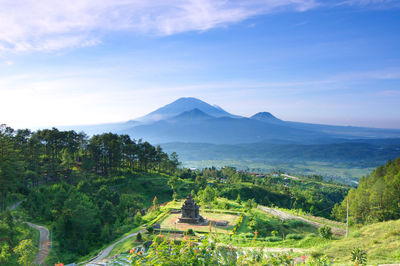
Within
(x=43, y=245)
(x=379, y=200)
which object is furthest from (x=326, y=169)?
(x=43, y=245)

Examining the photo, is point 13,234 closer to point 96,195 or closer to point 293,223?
point 96,195

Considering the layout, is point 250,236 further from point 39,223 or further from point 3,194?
point 3,194

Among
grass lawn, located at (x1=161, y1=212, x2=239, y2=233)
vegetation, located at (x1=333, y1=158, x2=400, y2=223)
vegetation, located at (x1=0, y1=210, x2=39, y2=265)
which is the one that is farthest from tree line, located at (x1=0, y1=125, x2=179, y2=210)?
vegetation, located at (x1=333, y1=158, x2=400, y2=223)

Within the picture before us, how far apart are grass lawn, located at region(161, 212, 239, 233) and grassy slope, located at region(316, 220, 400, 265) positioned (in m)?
8.87

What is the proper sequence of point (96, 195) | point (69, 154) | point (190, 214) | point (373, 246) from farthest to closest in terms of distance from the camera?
point (69, 154) → point (96, 195) → point (190, 214) → point (373, 246)

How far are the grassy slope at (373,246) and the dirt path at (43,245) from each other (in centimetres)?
1682

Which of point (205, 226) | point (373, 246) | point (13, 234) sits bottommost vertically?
point (205, 226)

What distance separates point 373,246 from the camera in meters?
14.0

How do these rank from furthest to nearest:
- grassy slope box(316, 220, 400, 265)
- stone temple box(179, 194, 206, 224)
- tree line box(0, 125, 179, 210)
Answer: tree line box(0, 125, 179, 210) < stone temple box(179, 194, 206, 224) < grassy slope box(316, 220, 400, 265)

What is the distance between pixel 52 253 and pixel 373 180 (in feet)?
114

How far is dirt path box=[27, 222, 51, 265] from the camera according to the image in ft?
53.5

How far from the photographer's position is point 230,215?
88.3 feet

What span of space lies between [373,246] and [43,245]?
21118 millimetres

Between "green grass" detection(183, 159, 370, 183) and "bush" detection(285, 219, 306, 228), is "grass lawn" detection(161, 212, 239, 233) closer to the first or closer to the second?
"bush" detection(285, 219, 306, 228)
